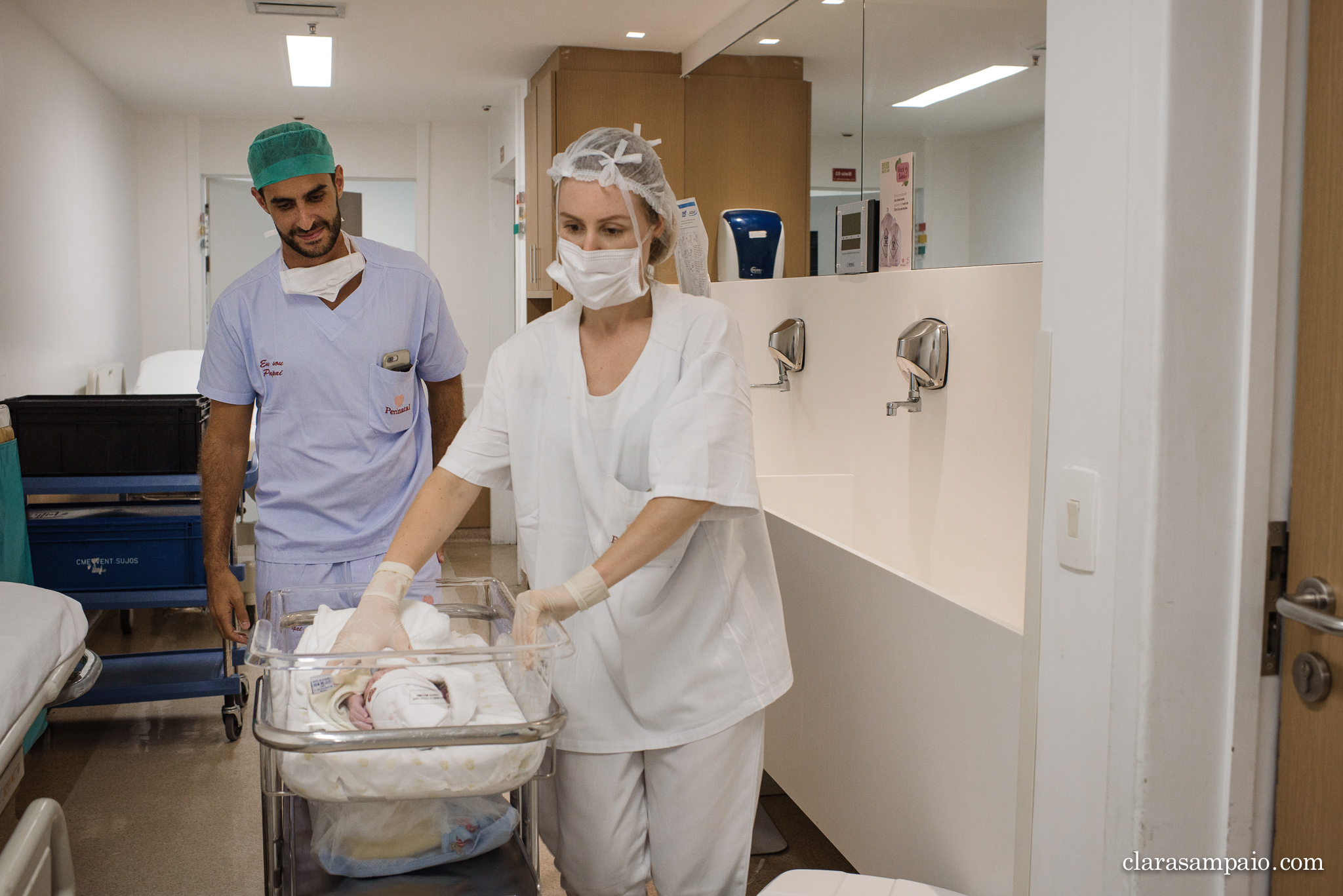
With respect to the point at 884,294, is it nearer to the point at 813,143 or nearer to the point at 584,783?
the point at 813,143

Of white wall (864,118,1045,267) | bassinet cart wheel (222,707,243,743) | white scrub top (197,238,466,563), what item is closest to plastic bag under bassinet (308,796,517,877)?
white scrub top (197,238,466,563)

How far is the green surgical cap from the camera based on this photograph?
2.01 m

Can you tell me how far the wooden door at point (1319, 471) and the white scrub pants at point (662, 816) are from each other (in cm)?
76

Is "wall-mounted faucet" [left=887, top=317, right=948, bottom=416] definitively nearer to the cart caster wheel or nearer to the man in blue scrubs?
the man in blue scrubs

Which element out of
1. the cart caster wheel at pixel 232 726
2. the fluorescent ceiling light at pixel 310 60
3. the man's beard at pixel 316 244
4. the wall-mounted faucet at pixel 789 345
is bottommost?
the cart caster wheel at pixel 232 726

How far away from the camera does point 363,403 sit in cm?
205

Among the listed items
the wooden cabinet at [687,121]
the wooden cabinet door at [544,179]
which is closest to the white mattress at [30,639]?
the wooden cabinet at [687,121]

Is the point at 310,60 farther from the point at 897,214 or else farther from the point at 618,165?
the point at 618,165

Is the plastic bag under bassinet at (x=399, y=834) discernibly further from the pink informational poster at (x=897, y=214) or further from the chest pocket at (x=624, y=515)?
the pink informational poster at (x=897, y=214)

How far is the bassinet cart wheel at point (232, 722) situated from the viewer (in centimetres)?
342

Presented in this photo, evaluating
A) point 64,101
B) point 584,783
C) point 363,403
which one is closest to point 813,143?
point 363,403

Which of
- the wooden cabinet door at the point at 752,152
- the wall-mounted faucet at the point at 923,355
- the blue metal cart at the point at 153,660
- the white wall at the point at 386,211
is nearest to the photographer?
the wall-mounted faucet at the point at 923,355

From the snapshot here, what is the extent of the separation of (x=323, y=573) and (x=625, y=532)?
783 millimetres

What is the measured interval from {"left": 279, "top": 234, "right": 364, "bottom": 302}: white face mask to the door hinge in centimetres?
166
